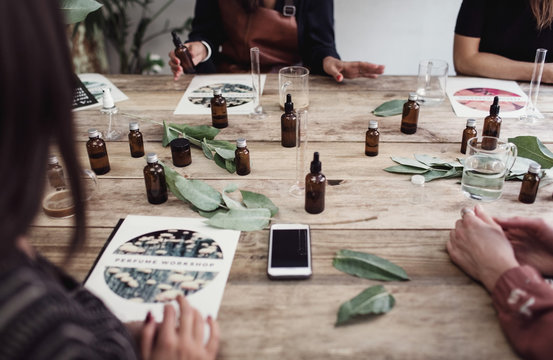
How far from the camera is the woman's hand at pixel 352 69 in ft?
5.84

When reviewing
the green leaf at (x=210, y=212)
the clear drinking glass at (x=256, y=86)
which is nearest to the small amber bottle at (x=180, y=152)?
the green leaf at (x=210, y=212)

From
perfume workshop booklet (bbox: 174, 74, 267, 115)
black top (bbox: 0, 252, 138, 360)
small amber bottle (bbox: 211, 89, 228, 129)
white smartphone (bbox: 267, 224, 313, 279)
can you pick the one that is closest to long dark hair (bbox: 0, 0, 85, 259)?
black top (bbox: 0, 252, 138, 360)

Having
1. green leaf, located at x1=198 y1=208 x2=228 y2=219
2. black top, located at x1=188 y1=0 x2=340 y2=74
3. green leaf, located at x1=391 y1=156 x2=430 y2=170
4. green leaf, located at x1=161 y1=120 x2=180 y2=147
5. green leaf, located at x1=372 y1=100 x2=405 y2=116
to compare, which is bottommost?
green leaf, located at x1=198 y1=208 x2=228 y2=219

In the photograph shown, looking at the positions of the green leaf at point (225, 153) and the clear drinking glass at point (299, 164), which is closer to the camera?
the clear drinking glass at point (299, 164)

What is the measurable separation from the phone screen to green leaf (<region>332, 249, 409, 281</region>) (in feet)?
0.22

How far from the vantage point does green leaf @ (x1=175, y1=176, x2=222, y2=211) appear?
3.58 ft

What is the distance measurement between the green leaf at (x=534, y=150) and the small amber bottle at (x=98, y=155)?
43.3 inches

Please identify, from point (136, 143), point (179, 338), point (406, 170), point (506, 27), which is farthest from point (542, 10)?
point (179, 338)

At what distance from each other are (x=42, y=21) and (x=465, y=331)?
0.77 metres

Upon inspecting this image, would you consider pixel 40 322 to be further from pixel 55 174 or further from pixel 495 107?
pixel 495 107

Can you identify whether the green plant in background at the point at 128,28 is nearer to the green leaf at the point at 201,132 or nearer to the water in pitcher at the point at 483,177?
the green leaf at the point at 201,132

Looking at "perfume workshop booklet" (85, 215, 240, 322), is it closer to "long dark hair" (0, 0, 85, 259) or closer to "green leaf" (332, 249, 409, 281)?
"green leaf" (332, 249, 409, 281)

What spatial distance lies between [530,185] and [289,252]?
1.97 ft

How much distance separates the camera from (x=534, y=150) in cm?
123
